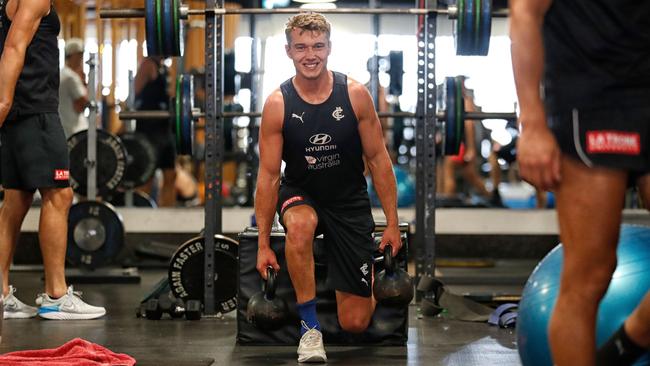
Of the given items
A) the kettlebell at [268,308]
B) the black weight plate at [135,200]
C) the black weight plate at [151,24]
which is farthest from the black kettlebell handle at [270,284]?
the black weight plate at [135,200]

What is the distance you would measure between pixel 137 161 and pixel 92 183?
112cm

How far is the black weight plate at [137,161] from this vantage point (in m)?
6.71

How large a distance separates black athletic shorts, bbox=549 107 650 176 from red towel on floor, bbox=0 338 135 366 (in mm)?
1721

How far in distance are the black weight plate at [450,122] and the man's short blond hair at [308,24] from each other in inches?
47.7

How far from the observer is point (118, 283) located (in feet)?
18.7

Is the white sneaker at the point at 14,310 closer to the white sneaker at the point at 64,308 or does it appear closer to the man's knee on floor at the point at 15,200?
the white sneaker at the point at 64,308

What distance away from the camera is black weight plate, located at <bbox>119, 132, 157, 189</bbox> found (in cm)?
671

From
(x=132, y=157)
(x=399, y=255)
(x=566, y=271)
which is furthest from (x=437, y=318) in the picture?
(x=132, y=157)

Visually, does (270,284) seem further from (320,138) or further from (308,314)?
(320,138)

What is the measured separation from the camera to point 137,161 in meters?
6.72

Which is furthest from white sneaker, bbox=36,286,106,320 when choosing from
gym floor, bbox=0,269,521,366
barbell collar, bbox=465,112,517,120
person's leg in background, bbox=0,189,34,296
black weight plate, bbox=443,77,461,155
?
barbell collar, bbox=465,112,517,120

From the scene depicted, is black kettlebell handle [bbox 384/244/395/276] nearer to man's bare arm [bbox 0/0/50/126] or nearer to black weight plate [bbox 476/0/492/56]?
black weight plate [bbox 476/0/492/56]

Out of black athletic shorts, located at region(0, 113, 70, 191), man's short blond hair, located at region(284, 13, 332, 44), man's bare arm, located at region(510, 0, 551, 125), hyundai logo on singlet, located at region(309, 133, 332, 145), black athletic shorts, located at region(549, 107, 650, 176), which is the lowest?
black athletic shorts, located at region(0, 113, 70, 191)

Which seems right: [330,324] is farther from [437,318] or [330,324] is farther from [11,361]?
[11,361]
